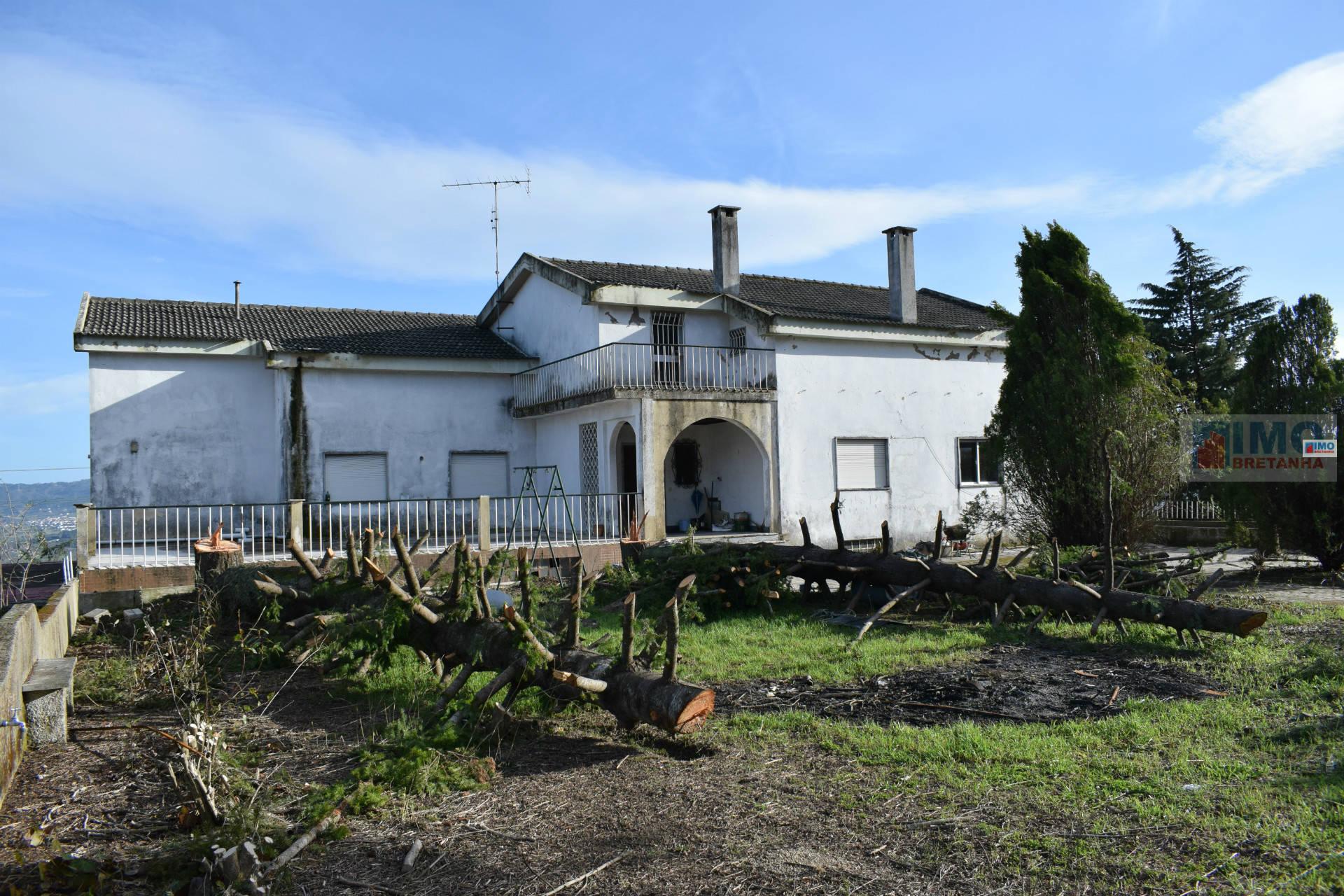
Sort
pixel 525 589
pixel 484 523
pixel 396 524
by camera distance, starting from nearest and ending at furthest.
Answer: pixel 525 589, pixel 484 523, pixel 396 524

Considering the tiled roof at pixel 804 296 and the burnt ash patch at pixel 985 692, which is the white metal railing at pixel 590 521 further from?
the burnt ash patch at pixel 985 692

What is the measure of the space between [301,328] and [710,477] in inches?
382

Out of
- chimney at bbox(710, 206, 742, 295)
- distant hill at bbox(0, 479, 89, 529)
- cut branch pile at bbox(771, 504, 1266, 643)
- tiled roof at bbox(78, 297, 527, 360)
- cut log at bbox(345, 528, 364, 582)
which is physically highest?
chimney at bbox(710, 206, 742, 295)

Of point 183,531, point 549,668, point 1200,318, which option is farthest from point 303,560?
point 1200,318

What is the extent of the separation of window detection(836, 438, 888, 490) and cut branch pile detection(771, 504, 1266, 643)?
8.05 metres

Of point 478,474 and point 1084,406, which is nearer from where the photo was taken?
point 1084,406

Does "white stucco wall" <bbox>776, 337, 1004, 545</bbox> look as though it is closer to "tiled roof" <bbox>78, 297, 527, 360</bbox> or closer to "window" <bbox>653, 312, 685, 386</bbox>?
"window" <bbox>653, 312, 685, 386</bbox>

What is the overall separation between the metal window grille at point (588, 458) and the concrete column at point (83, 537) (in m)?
9.20

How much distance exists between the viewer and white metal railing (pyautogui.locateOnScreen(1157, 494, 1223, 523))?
2045cm

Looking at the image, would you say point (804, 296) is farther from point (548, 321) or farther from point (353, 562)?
point (353, 562)

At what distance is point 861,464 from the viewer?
2041cm

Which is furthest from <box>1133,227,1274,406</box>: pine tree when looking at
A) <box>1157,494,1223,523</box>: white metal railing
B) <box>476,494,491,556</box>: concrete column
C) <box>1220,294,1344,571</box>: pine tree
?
<box>476,494,491,556</box>: concrete column

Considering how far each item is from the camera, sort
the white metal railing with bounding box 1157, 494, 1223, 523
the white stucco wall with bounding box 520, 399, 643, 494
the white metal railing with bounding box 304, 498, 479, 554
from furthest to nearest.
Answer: the white metal railing with bounding box 1157, 494, 1223, 523
the white stucco wall with bounding box 520, 399, 643, 494
the white metal railing with bounding box 304, 498, 479, 554

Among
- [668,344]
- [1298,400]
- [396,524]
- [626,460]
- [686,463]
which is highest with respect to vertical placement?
[668,344]
